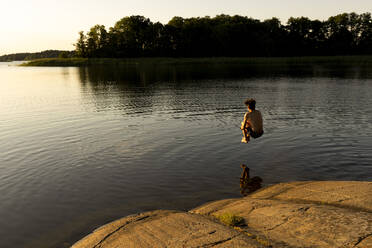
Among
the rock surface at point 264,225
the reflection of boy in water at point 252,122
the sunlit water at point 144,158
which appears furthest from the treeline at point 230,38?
the rock surface at point 264,225

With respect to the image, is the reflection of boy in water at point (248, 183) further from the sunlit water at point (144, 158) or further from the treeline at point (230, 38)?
the treeline at point (230, 38)

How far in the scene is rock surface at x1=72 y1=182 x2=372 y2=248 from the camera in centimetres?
775

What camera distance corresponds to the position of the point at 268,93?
141 feet

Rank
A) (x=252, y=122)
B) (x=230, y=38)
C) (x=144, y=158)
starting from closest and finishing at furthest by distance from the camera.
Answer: (x=252, y=122), (x=144, y=158), (x=230, y=38)

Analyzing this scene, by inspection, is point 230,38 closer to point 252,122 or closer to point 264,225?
point 252,122

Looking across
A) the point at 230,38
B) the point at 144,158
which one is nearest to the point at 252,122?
the point at 144,158

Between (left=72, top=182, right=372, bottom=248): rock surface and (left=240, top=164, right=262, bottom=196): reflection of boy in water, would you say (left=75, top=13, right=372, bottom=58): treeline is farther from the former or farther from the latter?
(left=72, top=182, right=372, bottom=248): rock surface

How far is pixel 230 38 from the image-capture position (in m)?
159

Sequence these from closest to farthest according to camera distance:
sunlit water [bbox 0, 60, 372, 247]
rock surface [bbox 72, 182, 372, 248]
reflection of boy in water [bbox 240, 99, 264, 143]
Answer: rock surface [bbox 72, 182, 372, 248], sunlit water [bbox 0, 60, 372, 247], reflection of boy in water [bbox 240, 99, 264, 143]

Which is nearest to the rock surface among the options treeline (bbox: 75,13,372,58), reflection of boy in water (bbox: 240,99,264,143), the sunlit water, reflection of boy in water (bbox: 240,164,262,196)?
reflection of boy in water (bbox: 240,164,262,196)

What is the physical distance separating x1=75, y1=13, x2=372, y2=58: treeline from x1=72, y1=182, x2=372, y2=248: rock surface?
154 m

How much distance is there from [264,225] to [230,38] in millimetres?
159828

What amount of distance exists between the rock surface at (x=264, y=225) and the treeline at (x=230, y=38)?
154 metres

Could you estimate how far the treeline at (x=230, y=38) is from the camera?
16050cm
